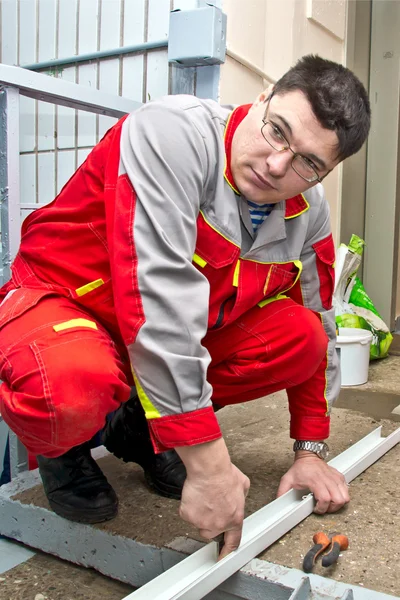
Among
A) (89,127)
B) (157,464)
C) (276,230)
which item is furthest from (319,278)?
(89,127)

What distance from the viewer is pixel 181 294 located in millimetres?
1029

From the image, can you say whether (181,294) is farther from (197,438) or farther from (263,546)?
(263,546)

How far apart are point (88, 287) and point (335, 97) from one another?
1.97ft

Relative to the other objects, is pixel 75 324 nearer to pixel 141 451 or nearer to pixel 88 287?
pixel 88 287

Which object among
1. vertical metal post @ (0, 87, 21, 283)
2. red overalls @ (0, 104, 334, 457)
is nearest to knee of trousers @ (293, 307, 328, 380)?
red overalls @ (0, 104, 334, 457)

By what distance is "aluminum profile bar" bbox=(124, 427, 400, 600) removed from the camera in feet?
3.36

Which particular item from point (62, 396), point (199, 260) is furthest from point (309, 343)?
point (62, 396)

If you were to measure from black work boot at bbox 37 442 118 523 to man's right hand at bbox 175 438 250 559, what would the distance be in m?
0.43

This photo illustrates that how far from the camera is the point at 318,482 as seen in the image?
1.41 metres

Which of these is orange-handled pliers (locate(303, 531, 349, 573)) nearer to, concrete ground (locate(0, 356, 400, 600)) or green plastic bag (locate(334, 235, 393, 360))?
concrete ground (locate(0, 356, 400, 600))

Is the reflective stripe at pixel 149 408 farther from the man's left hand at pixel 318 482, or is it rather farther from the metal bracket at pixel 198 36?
the metal bracket at pixel 198 36

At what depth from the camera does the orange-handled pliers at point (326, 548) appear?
113 cm

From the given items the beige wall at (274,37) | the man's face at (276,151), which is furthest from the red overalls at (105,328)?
the beige wall at (274,37)

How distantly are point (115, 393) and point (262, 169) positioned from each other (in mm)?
514
